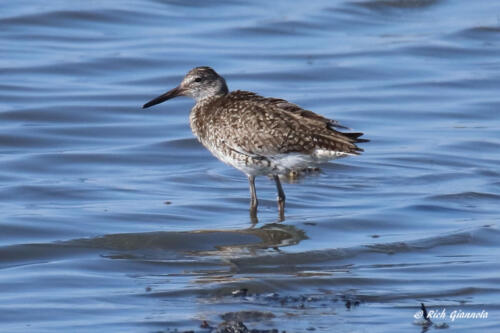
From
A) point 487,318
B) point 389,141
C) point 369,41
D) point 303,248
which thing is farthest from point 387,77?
point 487,318

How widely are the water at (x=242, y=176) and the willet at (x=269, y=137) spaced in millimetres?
540

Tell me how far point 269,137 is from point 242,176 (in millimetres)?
2115

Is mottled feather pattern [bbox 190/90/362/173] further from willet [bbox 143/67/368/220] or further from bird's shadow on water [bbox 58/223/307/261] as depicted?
bird's shadow on water [bbox 58/223/307/261]

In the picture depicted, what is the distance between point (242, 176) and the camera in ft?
43.0

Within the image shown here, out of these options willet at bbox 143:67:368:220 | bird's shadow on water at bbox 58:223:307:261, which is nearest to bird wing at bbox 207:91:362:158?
willet at bbox 143:67:368:220

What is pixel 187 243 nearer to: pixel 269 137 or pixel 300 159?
pixel 269 137

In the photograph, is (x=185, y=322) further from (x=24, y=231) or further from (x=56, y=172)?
(x=56, y=172)

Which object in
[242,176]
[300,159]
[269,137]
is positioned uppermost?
[269,137]

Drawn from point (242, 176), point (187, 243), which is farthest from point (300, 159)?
point (242, 176)

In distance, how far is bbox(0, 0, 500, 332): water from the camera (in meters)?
8.36

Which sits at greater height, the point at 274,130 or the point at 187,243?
the point at 274,130

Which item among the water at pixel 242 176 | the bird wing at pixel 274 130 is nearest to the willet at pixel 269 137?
the bird wing at pixel 274 130

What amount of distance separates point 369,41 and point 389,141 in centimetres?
655

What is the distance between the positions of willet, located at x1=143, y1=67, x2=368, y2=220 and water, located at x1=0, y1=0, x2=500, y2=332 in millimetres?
540
